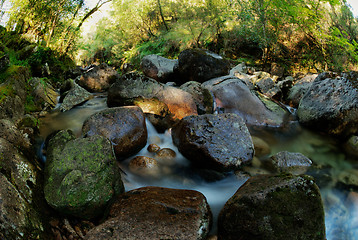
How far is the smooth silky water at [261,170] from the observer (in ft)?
10.4

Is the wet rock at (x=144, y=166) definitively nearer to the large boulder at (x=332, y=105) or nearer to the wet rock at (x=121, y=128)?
the wet rock at (x=121, y=128)

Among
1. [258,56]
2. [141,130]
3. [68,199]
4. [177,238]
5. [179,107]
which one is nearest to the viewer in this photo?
[177,238]

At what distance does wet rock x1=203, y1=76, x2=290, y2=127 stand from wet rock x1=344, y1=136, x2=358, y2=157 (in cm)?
150

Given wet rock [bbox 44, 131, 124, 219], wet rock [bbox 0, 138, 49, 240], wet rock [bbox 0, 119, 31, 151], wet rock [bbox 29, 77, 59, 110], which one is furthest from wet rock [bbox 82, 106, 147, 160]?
wet rock [bbox 29, 77, 59, 110]

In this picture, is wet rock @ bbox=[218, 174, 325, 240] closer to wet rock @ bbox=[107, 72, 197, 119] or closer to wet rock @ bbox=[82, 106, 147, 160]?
wet rock @ bbox=[82, 106, 147, 160]

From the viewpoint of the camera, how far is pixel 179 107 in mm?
5082

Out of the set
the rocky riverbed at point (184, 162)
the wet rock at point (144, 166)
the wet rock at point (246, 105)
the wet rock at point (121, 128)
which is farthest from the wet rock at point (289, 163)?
the wet rock at point (121, 128)

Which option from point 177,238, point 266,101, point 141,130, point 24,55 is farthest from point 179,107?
point 24,55

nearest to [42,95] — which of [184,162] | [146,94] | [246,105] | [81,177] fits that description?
[146,94]

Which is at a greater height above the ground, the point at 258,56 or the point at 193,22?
the point at 193,22

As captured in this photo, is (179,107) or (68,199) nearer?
(68,199)

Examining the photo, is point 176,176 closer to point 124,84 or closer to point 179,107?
point 179,107

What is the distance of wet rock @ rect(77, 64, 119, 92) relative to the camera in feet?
24.8

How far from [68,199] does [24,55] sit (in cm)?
638
